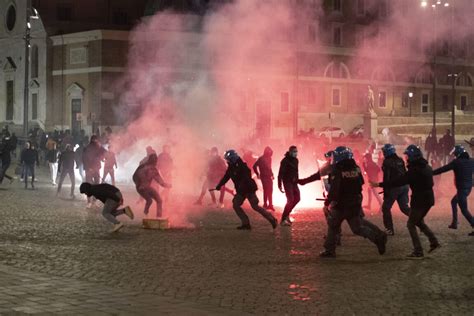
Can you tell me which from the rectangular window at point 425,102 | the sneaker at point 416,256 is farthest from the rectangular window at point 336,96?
the sneaker at point 416,256

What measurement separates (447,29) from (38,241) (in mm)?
27722

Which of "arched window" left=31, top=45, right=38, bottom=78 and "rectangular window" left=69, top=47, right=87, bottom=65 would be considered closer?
"rectangular window" left=69, top=47, right=87, bottom=65

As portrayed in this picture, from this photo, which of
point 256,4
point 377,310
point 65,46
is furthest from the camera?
point 65,46

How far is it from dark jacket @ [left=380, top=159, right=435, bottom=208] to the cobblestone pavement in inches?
34.5

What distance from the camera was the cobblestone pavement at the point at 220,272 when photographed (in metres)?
8.84

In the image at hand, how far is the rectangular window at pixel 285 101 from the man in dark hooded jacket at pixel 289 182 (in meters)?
38.4

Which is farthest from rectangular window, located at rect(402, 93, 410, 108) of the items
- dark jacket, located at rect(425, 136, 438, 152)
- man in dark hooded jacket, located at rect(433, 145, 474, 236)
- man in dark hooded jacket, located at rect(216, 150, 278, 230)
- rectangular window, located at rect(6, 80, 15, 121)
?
man in dark hooded jacket, located at rect(216, 150, 278, 230)

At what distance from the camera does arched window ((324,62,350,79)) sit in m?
65.1

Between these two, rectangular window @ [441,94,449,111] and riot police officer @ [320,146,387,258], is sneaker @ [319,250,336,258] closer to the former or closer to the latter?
riot police officer @ [320,146,387,258]

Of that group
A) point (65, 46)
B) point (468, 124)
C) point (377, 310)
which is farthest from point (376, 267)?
point (468, 124)

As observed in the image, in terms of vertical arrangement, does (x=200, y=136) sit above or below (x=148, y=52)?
below

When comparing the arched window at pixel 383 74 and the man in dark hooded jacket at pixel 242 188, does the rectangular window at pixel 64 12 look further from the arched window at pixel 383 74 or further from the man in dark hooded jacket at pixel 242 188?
the man in dark hooded jacket at pixel 242 188

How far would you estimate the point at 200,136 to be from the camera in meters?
38.1

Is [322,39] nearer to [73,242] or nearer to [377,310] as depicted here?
[73,242]
